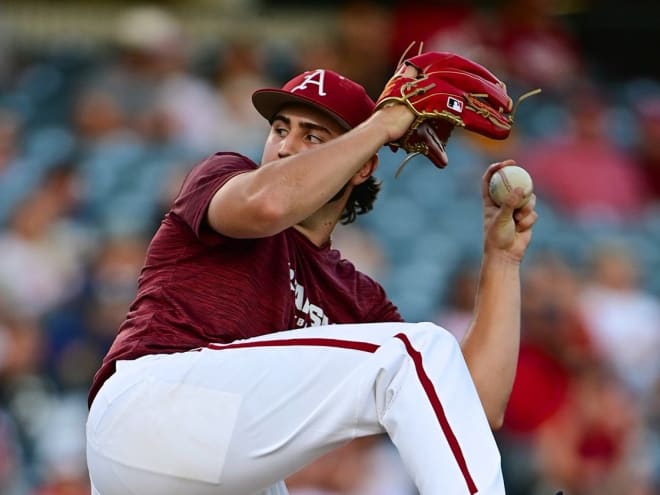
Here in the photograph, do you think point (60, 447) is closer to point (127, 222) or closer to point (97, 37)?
point (127, 222)

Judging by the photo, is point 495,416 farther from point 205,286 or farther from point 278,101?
point 278,101

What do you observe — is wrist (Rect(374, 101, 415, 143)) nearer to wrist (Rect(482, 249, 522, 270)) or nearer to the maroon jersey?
the maroon jersey

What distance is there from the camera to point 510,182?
3.05m

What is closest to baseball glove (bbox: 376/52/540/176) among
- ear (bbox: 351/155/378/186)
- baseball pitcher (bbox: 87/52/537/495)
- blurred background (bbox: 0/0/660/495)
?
baseball pitcher (bbox: 87/52/537/495)

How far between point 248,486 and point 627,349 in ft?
12.7

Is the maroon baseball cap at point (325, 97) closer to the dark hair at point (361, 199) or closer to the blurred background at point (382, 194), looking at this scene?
the dark hair at point (361, 199)

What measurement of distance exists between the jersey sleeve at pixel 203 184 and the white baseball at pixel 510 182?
0.59 meters

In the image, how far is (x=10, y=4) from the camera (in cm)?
898

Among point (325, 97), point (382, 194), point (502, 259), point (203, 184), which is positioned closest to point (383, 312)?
point (502, 259)

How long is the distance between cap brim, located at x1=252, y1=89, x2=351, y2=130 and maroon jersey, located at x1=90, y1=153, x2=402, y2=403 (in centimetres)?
22

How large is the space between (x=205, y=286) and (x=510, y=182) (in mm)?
777

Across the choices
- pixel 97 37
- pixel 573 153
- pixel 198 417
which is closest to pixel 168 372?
pixel 198 417

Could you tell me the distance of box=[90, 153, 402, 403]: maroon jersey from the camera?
2766mm

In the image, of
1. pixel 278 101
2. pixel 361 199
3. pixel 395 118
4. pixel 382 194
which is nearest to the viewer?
pixel 395 118
